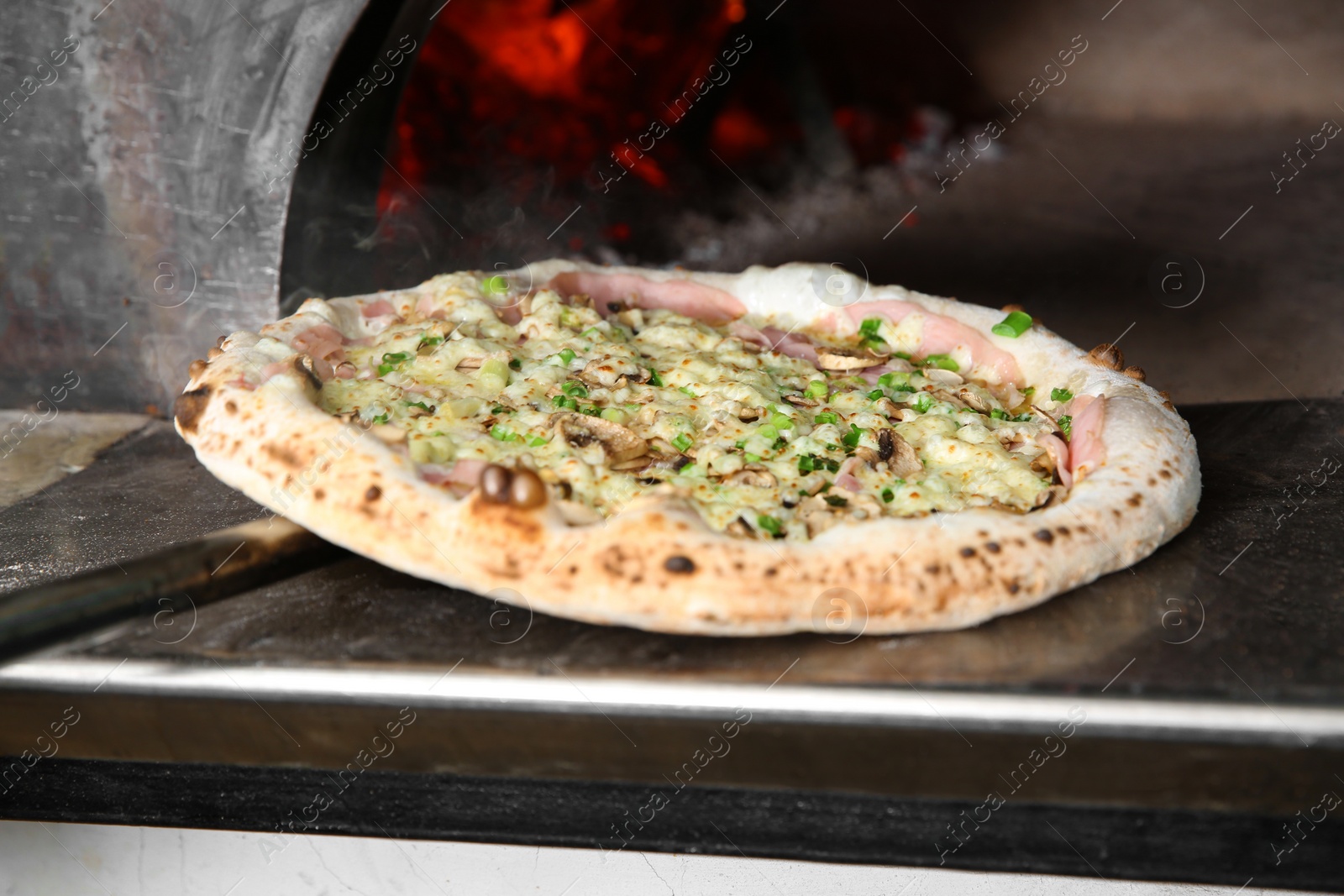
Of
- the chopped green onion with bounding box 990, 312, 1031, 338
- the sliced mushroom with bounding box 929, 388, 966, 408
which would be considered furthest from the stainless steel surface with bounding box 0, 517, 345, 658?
the chopped green onion with bounding box 990, 312, 1031, 338

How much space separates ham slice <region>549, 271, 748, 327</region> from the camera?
3381mm

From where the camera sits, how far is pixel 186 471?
321cm

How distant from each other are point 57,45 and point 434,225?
1.63 meters

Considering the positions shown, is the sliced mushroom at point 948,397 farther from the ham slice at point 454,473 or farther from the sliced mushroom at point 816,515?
the ham slice at point 454,473

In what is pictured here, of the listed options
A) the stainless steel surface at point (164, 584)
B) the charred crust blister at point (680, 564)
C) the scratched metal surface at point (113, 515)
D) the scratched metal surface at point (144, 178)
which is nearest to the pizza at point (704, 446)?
the charred crust blister at point (680, 564)

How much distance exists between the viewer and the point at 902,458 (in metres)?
2.51

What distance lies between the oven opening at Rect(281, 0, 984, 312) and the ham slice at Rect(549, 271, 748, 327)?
0.61 meters

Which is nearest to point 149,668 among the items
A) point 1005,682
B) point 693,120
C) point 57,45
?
point 1005,682

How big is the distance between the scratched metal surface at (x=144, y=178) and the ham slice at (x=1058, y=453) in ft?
8.30

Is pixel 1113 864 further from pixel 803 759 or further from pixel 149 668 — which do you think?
pixel 149 668

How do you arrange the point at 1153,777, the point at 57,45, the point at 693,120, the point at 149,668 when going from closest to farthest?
1. the point at 1153,777
2. the point at 149,668
3. the point at 57,45
4. the point at 693,120

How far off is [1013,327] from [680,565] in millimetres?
1597

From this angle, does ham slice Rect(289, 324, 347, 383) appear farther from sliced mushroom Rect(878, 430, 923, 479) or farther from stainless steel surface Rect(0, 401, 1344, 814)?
sliced mushroom Rect(878, 430, 923, 479)

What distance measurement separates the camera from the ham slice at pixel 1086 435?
8.10 ft
